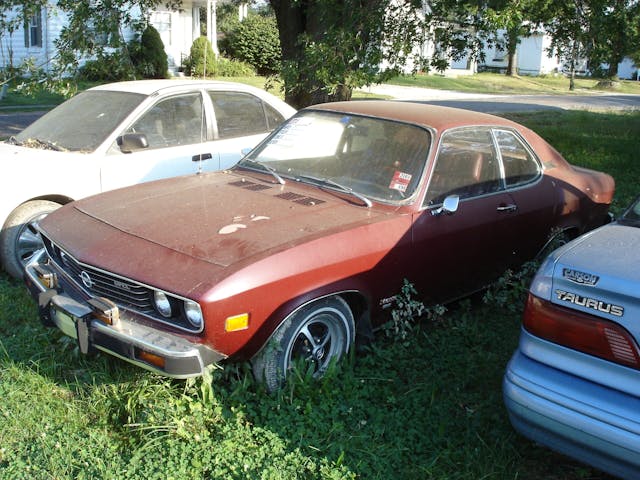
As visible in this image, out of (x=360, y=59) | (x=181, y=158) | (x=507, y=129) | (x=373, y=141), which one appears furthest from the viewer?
(x=360, y=59)

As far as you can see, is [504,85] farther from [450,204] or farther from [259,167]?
[450,204]

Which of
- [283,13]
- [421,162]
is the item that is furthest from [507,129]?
[283,13]

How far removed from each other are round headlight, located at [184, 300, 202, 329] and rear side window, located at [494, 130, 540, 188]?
274 cm

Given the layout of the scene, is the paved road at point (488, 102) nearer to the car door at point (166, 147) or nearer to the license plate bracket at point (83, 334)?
the car door at point (166, 147)

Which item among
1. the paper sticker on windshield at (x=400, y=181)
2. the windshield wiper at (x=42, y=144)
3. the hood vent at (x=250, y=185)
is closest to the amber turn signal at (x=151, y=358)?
the hood vent at (x=250, y=185)

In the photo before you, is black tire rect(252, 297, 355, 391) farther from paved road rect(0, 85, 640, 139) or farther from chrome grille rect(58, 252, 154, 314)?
paved road rect(0, 85, 640, 139)

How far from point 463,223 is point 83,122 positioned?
3.51m

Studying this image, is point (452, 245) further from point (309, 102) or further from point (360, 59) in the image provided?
point (309, 102)

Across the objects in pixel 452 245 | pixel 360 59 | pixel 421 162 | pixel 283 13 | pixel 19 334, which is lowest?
pixel 19 334

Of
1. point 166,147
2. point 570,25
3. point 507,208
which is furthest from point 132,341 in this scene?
point 570,25

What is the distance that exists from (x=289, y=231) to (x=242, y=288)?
61 centimetres

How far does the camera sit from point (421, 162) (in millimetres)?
4578

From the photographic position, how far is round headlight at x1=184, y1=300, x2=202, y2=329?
133 inches

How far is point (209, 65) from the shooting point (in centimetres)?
2498
